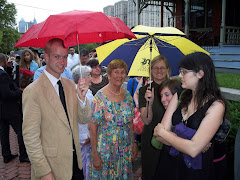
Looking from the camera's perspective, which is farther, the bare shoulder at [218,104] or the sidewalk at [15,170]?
the sidewalk at [15,170]

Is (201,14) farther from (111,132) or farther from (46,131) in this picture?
(46,131)

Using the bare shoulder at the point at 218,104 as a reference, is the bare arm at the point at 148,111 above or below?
below

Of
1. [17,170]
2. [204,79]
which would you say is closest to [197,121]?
[204,79]

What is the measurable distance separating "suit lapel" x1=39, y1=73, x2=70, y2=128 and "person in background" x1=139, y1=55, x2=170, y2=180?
1.22 m

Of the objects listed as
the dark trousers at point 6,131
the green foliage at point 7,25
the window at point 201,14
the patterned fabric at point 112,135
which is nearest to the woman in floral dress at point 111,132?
the patterned fabric at point 112,135

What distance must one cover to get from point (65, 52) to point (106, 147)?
4.37 ft

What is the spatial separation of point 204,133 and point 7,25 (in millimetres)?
44520

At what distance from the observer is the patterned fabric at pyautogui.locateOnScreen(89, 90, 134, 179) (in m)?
2.72

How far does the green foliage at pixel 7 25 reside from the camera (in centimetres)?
3500

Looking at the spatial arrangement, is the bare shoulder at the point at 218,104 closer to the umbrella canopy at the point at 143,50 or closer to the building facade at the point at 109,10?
the umbrella canopy at the point at 143,50

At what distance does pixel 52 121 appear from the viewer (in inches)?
79.7

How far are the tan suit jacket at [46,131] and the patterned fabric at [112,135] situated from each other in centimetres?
60

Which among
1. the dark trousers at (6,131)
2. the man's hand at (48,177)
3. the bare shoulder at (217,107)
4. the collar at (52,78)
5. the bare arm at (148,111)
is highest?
the collar at (52,78)

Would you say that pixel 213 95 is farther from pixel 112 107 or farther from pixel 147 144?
pixel 147 144
